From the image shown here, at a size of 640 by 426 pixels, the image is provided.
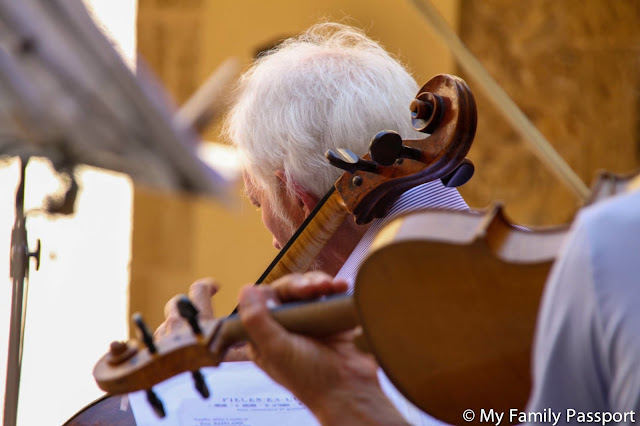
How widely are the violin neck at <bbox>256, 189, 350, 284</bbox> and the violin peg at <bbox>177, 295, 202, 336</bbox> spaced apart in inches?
22.9

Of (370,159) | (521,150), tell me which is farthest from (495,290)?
(521,150)

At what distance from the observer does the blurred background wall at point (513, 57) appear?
11.1 feet

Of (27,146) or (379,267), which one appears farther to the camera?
(379,267)

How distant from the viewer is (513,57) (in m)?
3.39

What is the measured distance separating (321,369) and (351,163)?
622mm

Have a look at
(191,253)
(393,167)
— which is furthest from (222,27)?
(393,167)

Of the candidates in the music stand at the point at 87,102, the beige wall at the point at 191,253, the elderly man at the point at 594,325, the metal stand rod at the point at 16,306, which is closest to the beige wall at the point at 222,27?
the beige wall at the point at 191,253

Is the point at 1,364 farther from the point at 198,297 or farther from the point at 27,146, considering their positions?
the point at 27,146

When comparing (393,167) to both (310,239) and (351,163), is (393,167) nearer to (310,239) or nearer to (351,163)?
(351,163)

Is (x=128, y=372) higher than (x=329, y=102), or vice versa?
(x=329, y=102)

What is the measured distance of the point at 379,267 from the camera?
1.00m

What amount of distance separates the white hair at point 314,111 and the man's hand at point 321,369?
28.3 inches

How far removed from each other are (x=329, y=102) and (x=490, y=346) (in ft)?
2.87

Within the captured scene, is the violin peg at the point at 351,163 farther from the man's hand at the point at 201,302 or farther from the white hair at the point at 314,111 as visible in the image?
the man's hand at the point at 201,302
